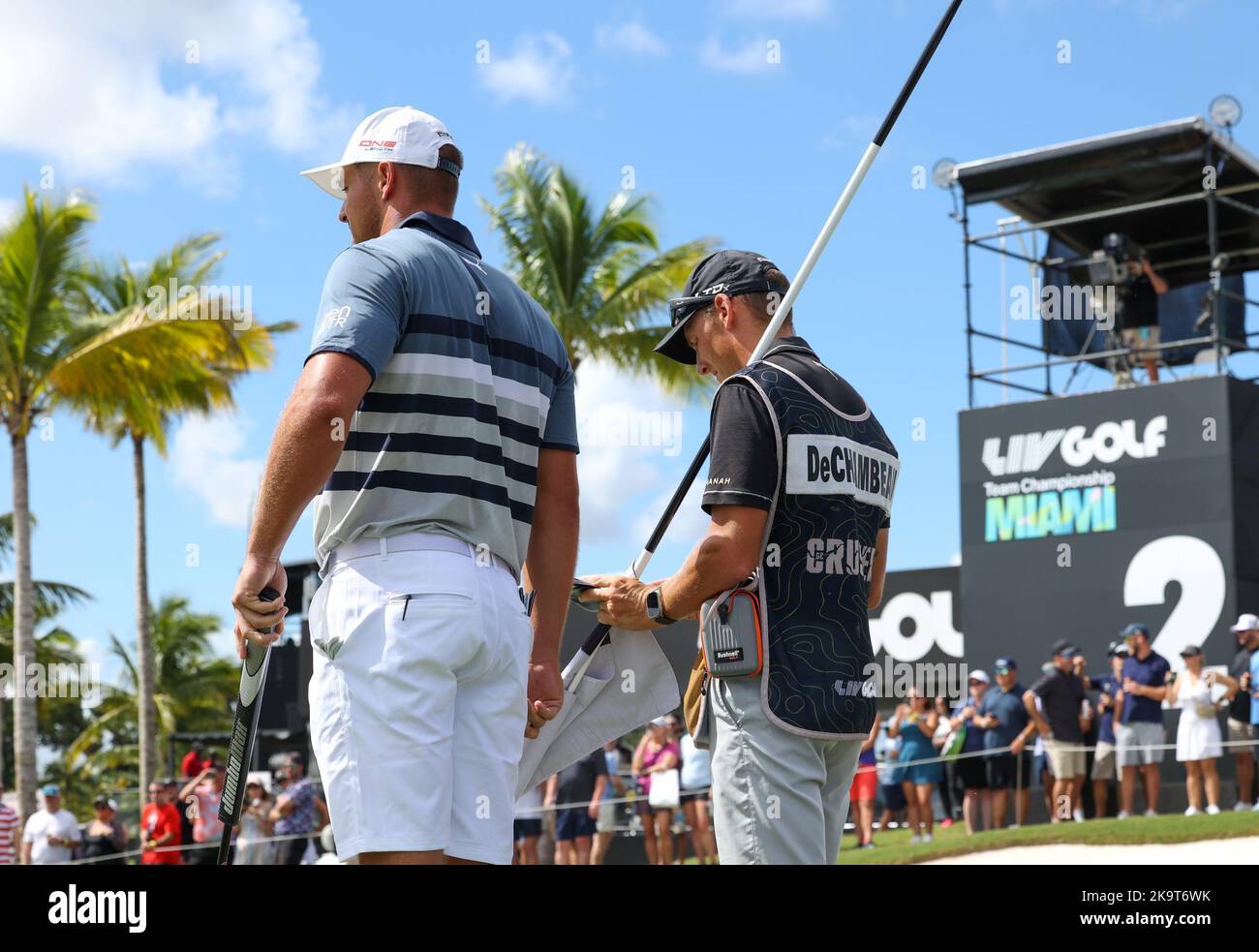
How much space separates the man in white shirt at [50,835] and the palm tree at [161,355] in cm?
582

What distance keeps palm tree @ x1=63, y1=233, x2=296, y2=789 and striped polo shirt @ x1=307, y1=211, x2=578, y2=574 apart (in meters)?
18.4

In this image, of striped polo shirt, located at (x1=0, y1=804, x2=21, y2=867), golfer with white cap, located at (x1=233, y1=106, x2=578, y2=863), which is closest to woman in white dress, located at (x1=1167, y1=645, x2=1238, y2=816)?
golfer with white cap, located at (x1=233, y1=106, x2=578, y2=863)

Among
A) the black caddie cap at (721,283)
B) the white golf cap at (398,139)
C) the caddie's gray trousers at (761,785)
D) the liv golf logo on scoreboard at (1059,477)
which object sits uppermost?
the liv golf logo on scoreboard at (1059,477)

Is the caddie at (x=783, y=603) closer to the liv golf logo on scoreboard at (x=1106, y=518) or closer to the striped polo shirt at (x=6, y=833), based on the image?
the striped polo shirt at (x=6, y=833)

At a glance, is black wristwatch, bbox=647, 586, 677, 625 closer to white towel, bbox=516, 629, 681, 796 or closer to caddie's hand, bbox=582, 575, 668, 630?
caddie's hand, bbox=582, 575, 668, 630

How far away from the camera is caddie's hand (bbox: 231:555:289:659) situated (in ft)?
9.46

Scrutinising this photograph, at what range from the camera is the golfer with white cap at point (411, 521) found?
9.50ft

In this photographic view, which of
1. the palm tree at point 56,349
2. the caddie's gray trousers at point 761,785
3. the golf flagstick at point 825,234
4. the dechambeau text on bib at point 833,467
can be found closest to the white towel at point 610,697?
the golf flagstick at point 825,234

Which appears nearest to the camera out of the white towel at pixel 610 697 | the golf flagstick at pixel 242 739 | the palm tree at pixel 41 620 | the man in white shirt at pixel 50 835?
the golf flagstick at pixel 242 739

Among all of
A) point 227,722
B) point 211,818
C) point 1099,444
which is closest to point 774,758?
point 211,818

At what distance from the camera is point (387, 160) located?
3371mm

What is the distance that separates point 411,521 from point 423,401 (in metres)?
0.26

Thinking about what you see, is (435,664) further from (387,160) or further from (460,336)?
(387,160)

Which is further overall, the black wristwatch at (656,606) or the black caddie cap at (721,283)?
the black caddie cap at (721,283)
